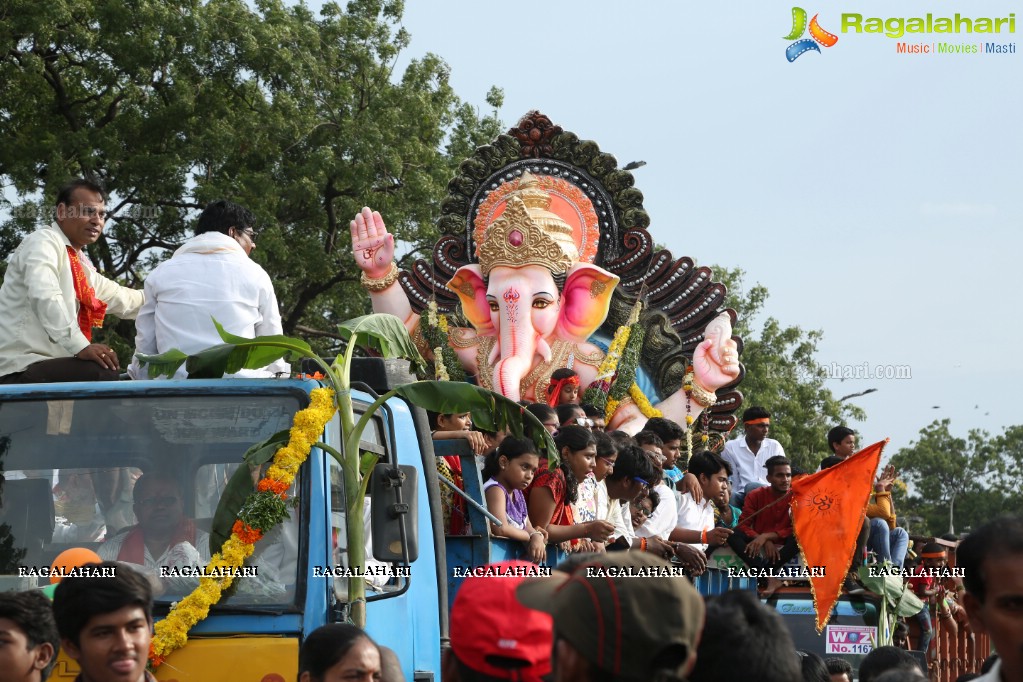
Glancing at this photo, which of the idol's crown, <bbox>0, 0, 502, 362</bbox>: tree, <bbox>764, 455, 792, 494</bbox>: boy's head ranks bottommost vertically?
<bbox>764, 455, 792, 494</bbox>: boy's head

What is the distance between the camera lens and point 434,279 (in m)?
16.8

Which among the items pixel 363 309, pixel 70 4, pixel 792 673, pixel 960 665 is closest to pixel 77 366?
pixel 792 673

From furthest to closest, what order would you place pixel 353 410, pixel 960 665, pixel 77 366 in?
1. pixel 960 665
2. pixel 77 366
3. pixel 353 410

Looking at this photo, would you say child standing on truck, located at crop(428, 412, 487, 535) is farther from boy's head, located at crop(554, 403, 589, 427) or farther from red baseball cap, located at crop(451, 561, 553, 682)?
red baseball cap, located at crop(451, 561, 553, 682)

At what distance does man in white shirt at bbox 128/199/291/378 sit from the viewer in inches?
244

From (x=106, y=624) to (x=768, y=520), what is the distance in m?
5.79

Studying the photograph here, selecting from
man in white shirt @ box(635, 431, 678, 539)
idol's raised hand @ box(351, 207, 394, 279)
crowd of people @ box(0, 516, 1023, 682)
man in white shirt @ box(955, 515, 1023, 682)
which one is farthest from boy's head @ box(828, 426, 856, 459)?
man in white shirt @ box(955, 515, 1023, 682)

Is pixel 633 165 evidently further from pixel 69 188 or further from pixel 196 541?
pixel 196 541

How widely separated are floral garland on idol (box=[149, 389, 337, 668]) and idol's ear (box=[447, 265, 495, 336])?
438 inches

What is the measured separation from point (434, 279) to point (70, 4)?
6.56 meters

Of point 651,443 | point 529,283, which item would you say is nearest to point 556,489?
point 651,443

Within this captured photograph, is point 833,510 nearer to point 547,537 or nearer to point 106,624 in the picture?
point 547,537

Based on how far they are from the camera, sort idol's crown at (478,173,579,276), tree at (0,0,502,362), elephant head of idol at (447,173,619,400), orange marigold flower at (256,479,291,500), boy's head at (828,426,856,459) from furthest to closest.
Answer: tree at (0,0,502,362)
idol's crown at (478,173,579,276)
elephant head of idol at (447,173,619,400)
boy's head at (828,426,856,459)
orange marigold flower at (256,479,291,500)

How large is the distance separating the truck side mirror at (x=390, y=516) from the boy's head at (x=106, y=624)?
1282 mm
